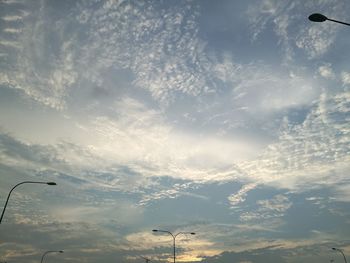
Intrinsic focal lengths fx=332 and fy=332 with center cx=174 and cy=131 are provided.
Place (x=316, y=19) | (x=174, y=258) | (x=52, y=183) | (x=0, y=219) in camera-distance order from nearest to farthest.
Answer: (x=316, y=19)
(x=0, y=219)
(x=52, y=183)
(x=174, y=258)

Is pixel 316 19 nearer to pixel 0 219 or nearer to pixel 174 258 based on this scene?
pixel 0 219

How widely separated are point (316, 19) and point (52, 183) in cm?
2961

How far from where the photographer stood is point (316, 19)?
1602cm

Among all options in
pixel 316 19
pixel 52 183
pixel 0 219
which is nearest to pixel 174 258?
pixel 52 183

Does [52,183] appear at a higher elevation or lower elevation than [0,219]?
higher

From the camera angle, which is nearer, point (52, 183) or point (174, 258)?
point (52, 183)

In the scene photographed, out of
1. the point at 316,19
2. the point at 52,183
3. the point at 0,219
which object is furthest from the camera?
the point at 52,183

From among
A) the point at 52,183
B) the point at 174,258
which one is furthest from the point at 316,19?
the point at 174,258

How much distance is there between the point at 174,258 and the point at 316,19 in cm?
5139

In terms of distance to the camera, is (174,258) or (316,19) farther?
(174,258)

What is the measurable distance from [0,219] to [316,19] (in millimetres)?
29961

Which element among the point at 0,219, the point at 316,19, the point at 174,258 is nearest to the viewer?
the point at 316,19

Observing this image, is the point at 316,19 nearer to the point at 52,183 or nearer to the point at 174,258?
the point at 52,183

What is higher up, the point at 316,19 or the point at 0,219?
the point at 316,19
